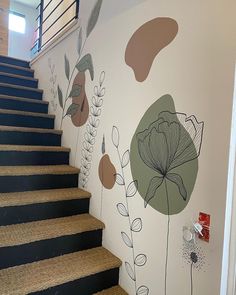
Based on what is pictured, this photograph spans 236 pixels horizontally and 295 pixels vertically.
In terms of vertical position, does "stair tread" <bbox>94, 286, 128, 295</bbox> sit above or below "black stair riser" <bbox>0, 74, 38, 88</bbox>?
below

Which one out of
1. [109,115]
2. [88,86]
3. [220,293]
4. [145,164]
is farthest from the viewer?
[88,86]

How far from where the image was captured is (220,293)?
1.05 meters

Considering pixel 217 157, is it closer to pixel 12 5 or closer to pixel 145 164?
pixel 145 164

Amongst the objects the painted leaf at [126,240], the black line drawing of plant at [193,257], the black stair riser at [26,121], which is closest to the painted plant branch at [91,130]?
the painted leaf at [126,240]

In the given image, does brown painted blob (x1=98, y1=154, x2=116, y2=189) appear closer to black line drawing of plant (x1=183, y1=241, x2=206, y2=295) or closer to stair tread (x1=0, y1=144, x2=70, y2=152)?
stair tread (x1=0, y1=144, x2=70, y2=152)

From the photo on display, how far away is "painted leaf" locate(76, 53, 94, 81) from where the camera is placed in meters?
2.06

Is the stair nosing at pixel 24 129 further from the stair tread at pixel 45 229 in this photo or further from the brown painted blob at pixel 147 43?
the brown painted blob at pixel 147 43

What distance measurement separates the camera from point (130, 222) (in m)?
1.57

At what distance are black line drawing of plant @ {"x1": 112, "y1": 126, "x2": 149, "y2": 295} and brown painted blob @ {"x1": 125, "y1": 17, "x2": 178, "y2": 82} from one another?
1.50 ft

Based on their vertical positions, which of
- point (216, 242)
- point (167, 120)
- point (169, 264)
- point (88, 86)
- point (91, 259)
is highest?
point (88, 86)

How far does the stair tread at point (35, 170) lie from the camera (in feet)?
5.98

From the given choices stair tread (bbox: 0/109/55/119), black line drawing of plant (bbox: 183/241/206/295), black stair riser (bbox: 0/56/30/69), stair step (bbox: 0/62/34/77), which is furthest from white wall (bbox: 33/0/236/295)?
black stair riser (bbox: 0/56/30/69)

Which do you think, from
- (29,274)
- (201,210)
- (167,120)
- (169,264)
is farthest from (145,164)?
(29,274)

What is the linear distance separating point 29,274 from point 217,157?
1.20m
